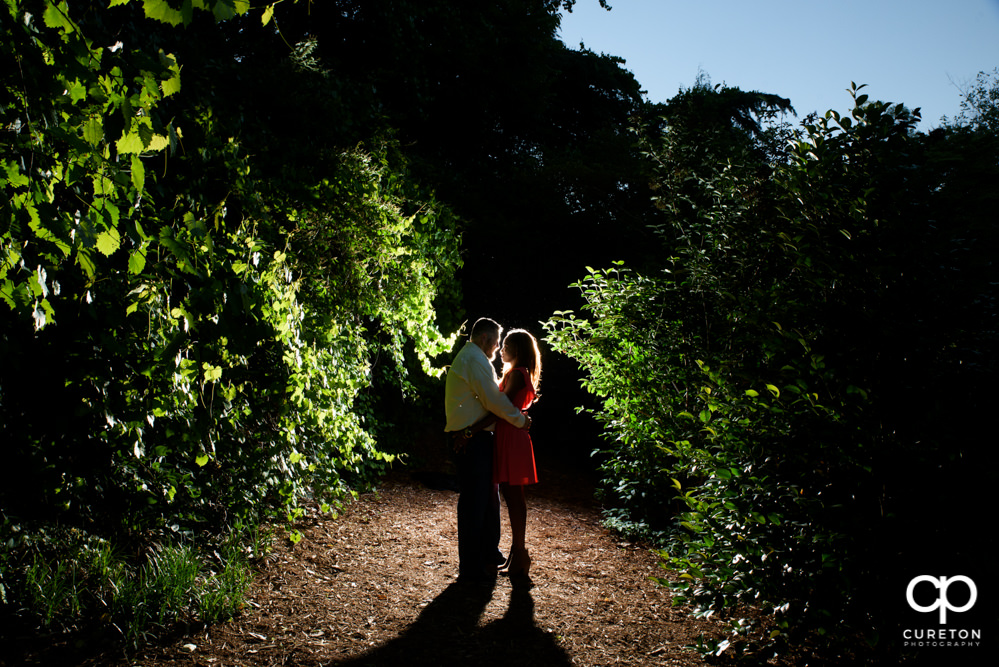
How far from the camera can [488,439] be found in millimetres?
4492

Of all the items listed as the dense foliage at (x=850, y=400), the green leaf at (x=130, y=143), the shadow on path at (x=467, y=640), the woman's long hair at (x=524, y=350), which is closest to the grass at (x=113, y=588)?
the shadow on path at (x=467, y=640)

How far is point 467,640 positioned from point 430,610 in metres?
0.51

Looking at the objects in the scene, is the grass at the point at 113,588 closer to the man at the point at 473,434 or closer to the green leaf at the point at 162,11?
the man at the point at 473,434

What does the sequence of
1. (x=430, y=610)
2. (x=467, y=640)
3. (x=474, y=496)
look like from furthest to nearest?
(x=474, y=496) < (x=430, y=610) < (x=467, y=640)

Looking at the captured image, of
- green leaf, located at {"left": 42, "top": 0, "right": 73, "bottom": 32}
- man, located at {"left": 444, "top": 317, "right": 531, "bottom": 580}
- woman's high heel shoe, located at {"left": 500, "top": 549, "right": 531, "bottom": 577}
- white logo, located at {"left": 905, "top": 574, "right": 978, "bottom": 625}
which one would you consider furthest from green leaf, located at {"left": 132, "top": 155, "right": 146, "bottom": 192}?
woman's high heel shoe, located at {"left": 500, "top": 549, "right": 531, "bottom": 577}

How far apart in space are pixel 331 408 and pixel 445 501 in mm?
3087

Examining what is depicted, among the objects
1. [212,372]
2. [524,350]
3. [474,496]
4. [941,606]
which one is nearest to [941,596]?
[941,606]

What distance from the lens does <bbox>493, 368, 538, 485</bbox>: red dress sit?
14.9 ft

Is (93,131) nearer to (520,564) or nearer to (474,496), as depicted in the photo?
(474,496)

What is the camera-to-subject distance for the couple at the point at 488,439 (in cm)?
445

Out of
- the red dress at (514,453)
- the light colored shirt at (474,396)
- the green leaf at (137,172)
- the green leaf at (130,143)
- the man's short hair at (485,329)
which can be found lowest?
the red dress at (514,453)

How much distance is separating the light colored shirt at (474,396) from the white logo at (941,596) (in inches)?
96.7

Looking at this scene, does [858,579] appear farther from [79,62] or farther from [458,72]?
[458,72]

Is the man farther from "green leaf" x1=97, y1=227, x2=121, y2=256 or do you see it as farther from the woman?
"green leaf" x1=97, y1=227, x2=121, y2=256
